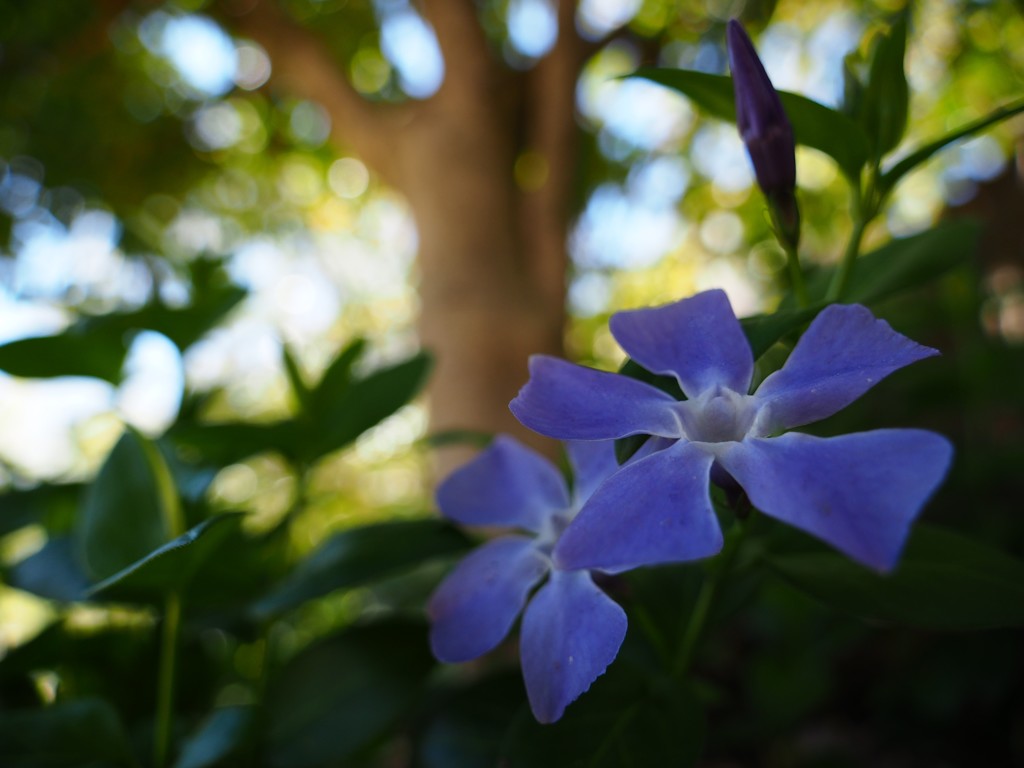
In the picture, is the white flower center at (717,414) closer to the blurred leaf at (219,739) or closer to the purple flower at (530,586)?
the purple flower at (530,586)

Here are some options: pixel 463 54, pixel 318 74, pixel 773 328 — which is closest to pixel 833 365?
pixel 773 328

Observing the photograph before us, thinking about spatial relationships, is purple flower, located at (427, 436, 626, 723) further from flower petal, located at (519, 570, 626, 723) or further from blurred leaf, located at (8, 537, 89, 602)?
blurred leaf, located at (8, 537, 89, 602)

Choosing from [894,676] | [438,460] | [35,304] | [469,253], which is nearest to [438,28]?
[469,253]

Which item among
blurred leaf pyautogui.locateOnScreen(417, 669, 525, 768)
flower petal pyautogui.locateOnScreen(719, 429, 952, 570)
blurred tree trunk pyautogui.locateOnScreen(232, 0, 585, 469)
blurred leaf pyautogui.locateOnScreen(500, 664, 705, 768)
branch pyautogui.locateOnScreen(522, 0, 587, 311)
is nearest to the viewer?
flower petal pyautogui.locateOnScreen(719, 429, 952, 570)

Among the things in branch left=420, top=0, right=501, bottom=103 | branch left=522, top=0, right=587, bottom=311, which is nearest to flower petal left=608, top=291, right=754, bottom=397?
branch left=522, top=0, right=587, bottom=311

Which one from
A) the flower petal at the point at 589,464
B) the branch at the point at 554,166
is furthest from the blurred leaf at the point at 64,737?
the branch at the point at 554,166

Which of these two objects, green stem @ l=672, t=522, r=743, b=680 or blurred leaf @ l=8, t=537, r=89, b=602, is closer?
green stem @ l=672, t=522, r=743, b=680
